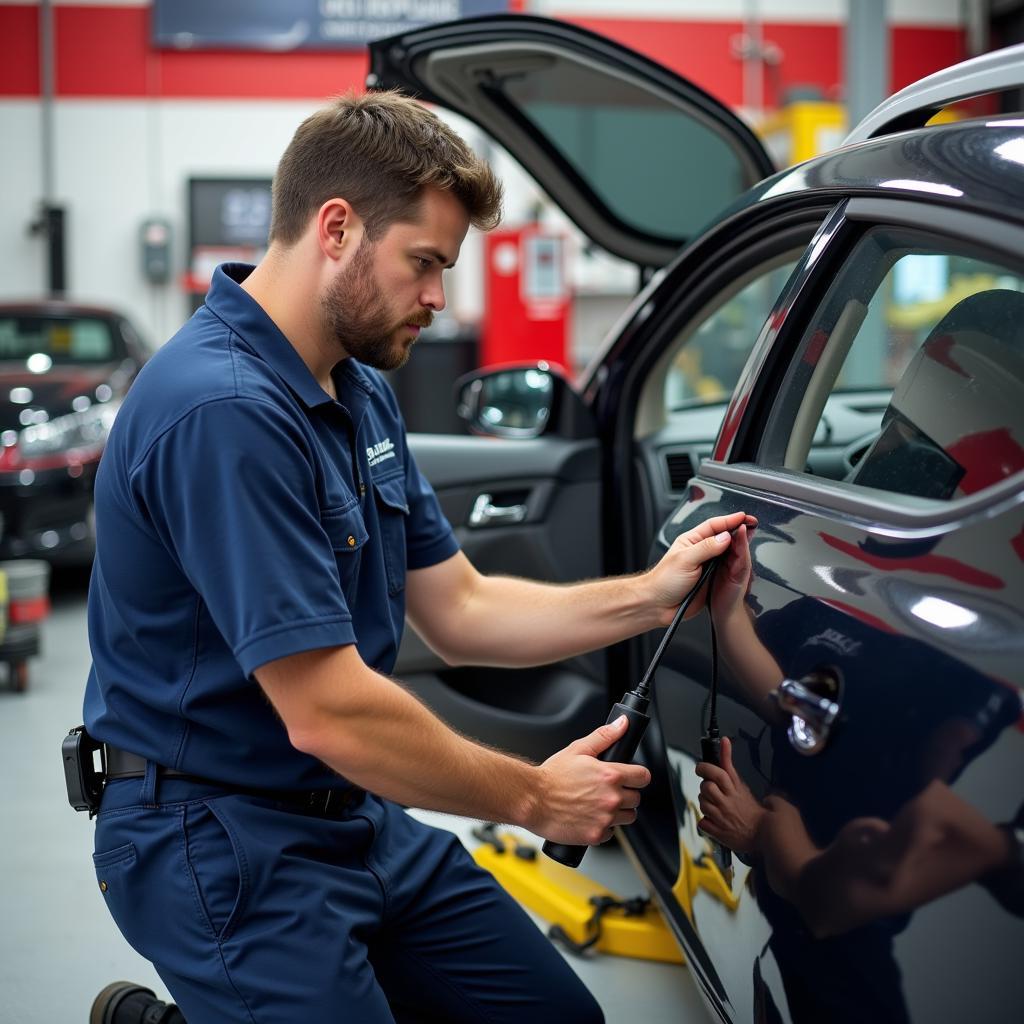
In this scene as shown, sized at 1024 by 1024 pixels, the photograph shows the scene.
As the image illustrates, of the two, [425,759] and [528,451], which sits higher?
[528,451]

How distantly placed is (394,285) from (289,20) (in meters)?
9.16

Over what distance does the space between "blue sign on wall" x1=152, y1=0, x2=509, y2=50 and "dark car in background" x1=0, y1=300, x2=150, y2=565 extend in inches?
188

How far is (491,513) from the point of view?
253 centimetres

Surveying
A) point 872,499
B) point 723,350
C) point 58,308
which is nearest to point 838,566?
point 872,499

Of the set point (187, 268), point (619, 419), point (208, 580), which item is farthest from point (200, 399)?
point (187, 268)

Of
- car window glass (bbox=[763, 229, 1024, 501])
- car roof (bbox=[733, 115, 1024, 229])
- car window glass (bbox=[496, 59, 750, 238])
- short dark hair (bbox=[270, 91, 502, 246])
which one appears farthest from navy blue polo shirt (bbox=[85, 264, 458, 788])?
car window glass (bbox=[496, 59, 750, 238])

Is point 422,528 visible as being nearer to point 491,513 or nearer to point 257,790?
point 257,790

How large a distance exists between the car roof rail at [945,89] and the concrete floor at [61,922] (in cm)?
144

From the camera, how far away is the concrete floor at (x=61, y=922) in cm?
217

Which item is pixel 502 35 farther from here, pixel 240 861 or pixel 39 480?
pixel 39 480

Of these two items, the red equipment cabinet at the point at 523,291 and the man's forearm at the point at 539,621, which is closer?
the man's forearm at the point at 539,621

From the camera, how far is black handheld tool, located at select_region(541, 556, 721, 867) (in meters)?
1.42

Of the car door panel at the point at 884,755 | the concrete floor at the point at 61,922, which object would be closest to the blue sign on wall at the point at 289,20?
the concrete floor at the point at 61,922

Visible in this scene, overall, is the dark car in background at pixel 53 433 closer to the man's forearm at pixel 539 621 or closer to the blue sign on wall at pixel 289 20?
the man's forearm at pixel 539 621
